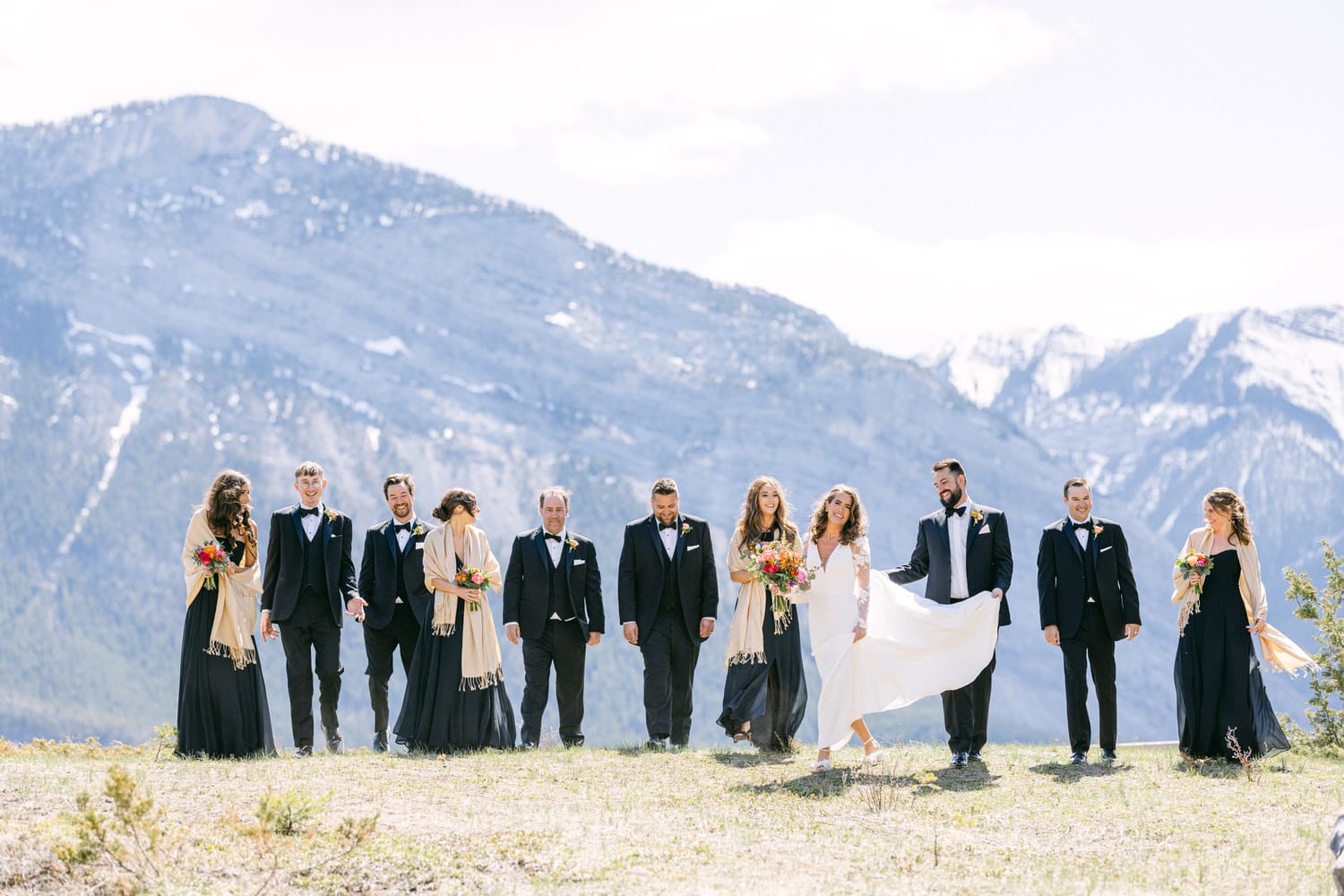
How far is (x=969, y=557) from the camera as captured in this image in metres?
11.9

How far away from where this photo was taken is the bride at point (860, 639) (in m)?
10.9

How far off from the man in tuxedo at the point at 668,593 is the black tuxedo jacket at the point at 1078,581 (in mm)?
2911

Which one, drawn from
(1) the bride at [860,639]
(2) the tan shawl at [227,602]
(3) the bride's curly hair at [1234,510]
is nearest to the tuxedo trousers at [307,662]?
(2) the tan shawl at [227,602]

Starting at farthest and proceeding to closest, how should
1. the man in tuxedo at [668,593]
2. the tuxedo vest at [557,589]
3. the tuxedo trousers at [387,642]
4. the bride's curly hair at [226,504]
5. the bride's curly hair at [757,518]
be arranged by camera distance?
1. the tuxedo trousers at [387,642]
2. the tuxedo vest at [557,589]
3. the man in tuxedo at [668,593]
4. the bride's curly hair at [757,518]
5. the bride's curly hair at [226,504]

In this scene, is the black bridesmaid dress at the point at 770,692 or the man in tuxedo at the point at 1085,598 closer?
the man in tuxedo at the point at 1085,598

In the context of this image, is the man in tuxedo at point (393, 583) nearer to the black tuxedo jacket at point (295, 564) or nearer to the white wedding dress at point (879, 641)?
the black tuxedo jacket at point (295, 564)

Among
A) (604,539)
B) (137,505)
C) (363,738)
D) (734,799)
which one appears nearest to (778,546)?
(734,799)

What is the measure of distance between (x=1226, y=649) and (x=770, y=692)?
12.3 ft

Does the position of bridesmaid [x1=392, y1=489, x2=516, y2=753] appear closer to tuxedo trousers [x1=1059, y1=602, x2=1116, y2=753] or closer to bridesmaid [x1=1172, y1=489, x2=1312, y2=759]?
tuxedo trousers [x1=1059, y1=602, x2=1116, y2=753]

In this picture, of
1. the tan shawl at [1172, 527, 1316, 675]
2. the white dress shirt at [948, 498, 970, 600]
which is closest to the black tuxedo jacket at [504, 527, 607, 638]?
the white dress shirt at [948, 498, 970, 600]

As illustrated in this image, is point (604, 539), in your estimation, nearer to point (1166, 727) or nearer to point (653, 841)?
point (1166, 727)

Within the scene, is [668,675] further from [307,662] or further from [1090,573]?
[1090,573]

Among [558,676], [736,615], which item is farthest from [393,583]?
[736,615]

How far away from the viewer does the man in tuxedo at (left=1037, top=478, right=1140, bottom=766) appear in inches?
477
